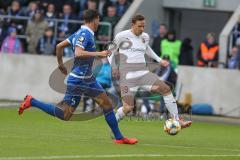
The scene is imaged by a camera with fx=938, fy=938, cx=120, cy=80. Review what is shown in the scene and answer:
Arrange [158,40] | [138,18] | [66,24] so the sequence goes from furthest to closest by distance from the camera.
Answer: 1. [66,24]
2. [158,40]
3. [138,18]

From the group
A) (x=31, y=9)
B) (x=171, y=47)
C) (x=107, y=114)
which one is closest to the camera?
(x=107, y=114)

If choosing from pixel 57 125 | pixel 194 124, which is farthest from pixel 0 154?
pixel 194 124

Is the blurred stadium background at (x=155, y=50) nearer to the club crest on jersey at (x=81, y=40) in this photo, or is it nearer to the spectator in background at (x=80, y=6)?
the spectator in background at (x=80, y=6)

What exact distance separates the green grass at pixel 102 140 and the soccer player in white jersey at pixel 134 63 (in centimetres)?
79

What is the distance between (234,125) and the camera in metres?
22.1

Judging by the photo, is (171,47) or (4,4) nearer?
(171,47)

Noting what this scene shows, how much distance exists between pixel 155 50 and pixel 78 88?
37.4 feet

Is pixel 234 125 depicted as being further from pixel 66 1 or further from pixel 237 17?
pixel 66 1

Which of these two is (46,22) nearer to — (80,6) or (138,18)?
(80,6)

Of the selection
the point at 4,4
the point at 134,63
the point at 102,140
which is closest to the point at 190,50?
the point at 4,4

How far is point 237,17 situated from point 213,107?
2.86 metres

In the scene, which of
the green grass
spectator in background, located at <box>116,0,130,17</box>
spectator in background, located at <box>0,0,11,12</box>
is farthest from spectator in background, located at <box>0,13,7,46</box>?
the green grass

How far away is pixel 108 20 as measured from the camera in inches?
1094

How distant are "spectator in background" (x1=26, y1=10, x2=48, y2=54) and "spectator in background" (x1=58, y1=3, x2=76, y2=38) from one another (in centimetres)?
55
